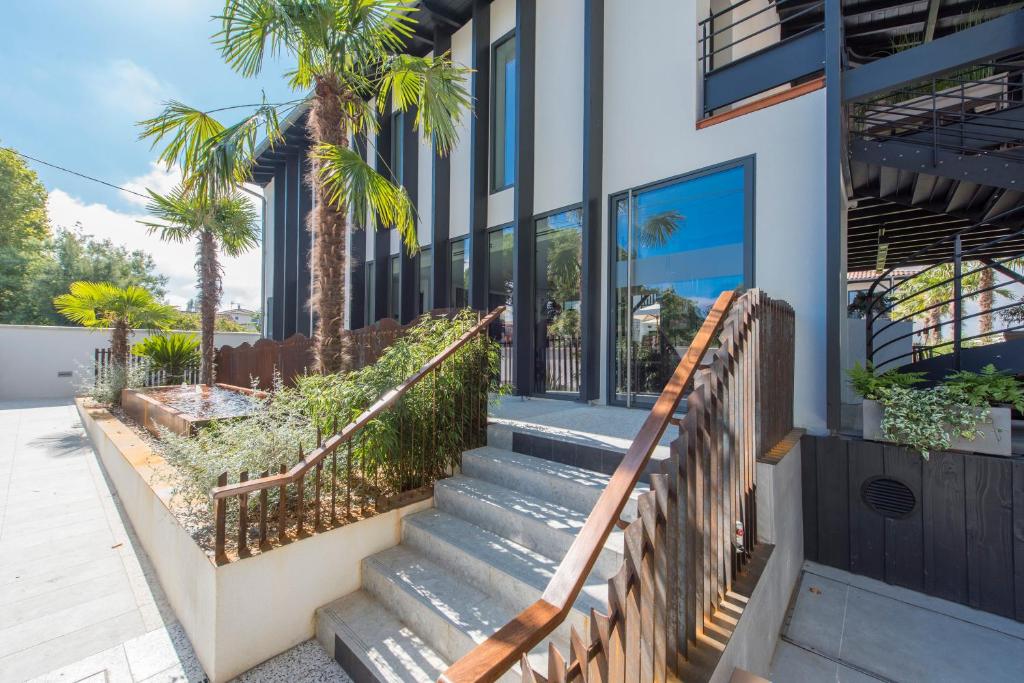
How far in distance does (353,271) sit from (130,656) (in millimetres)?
7891

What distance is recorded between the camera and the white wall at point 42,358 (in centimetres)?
1167

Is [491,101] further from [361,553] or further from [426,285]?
[361,553]

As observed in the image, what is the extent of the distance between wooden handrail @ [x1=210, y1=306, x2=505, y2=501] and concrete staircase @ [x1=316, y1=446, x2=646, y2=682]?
766mm

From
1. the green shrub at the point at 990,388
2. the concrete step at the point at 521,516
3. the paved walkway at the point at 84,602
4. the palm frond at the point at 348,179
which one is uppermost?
the palm frond at the point at 348,179

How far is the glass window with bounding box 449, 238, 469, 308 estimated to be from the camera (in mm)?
7301

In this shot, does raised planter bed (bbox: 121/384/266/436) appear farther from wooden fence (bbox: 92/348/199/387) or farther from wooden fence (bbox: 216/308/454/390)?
wooden fence (bbox: 92/348/199/387)

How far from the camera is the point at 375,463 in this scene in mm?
2920

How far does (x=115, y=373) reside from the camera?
25.0 feet

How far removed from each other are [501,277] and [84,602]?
5.46 metres

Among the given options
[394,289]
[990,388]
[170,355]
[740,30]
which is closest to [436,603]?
[990,388]

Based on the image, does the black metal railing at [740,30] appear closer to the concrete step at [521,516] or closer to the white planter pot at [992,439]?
the white planter pot at [992,439]

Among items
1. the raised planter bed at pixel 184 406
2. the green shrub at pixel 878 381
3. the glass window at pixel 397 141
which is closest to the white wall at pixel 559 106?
the glass window at pixel 397 141

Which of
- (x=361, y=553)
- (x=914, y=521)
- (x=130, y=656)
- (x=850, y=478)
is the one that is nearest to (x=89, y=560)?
(x=130, y=656)

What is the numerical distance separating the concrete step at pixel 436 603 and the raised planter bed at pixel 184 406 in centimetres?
220
